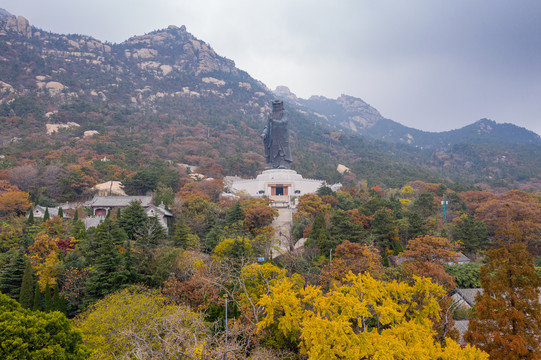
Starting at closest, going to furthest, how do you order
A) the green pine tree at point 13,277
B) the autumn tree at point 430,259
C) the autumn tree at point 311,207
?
the autumn tree at point 430,259, the green pine tree at point 13,277, the autumn tree at point 311,207

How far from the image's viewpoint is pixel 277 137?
3691cm

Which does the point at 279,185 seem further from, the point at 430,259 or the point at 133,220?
the point at 430,259

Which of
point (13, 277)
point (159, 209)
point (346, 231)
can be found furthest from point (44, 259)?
point (346, 231)

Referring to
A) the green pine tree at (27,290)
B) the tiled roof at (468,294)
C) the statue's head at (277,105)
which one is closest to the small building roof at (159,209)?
the green pine tree at (27,290)

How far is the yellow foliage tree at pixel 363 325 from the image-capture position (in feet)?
26.9

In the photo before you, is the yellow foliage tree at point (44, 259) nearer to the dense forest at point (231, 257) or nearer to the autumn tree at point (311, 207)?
the dense forest at point (231, 257)

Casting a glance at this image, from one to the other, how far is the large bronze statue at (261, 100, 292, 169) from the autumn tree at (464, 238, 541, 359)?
28115 mm

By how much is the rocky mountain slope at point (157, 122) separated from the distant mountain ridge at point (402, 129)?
933 centimetres

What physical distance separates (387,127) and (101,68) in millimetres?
117122

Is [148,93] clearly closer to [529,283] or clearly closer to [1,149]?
[1,149]

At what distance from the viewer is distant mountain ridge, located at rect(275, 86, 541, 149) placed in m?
115

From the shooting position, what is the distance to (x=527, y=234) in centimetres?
2044

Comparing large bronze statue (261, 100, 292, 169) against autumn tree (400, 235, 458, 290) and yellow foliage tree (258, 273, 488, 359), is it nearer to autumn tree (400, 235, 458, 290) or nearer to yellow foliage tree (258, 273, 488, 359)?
autumn tree (400, 235, 458, 290)

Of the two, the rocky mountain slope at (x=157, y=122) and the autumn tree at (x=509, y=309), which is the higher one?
the rocky mountain slope at (x=157, y=122)
